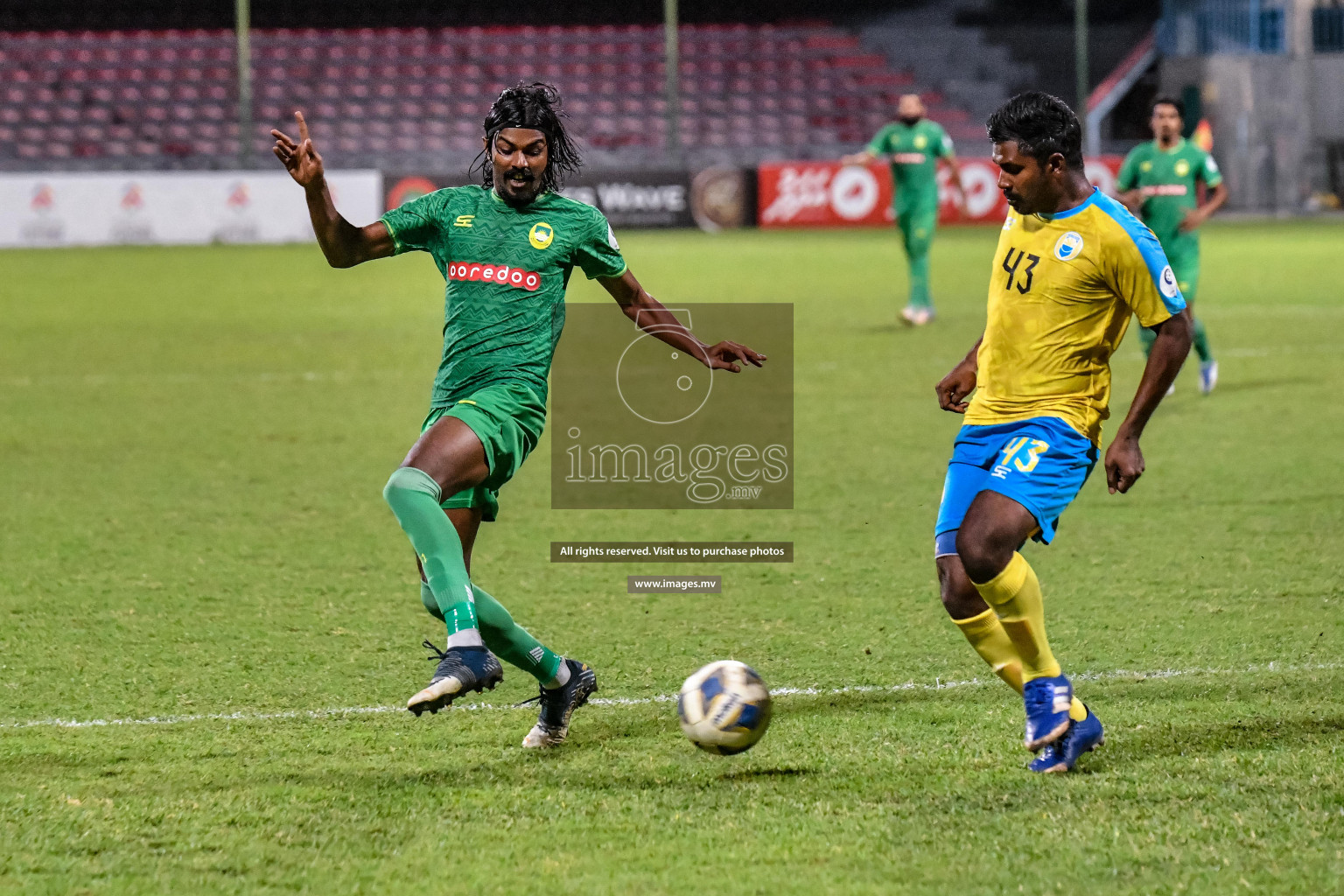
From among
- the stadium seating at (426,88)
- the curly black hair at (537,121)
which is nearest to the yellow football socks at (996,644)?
the curly black hair at (537,121)

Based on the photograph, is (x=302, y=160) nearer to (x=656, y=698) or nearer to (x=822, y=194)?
(x=656, y=698)

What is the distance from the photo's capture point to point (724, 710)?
14.2 ft

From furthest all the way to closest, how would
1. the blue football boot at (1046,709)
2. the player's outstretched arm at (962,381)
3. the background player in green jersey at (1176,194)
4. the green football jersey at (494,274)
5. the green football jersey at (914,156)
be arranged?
the green football jersey at (914,156) → the background player in green jersey at (1176,194) → the player's outstretched arm at (962,381) → the green football jersey at (494,274) → the blue football boot at (1046,709)

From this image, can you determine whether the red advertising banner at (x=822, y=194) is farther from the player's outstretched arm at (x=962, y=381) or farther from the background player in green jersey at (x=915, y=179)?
the player's outstretched arm at (x=962, y=381)

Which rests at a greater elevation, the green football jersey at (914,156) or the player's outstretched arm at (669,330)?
the green football jersey at (914,156)

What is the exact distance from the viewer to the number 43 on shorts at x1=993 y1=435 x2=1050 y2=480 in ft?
14.3

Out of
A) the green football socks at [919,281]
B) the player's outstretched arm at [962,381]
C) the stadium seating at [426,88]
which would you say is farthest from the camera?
the stadium seating at [426,88]

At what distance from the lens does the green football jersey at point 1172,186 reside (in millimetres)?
11641

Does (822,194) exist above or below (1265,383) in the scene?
above

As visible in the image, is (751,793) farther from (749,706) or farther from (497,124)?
(497,124)

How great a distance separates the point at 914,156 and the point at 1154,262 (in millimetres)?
12188

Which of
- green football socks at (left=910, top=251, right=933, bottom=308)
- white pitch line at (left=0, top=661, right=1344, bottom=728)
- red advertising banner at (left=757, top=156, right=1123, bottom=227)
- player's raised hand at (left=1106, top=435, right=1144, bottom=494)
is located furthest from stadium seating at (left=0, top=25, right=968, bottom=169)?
player's raised hand at (left=1106, top=435, right=1144, bottom=494)

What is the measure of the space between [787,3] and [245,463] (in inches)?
1249

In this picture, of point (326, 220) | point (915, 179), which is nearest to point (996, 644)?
point (326, 220)
